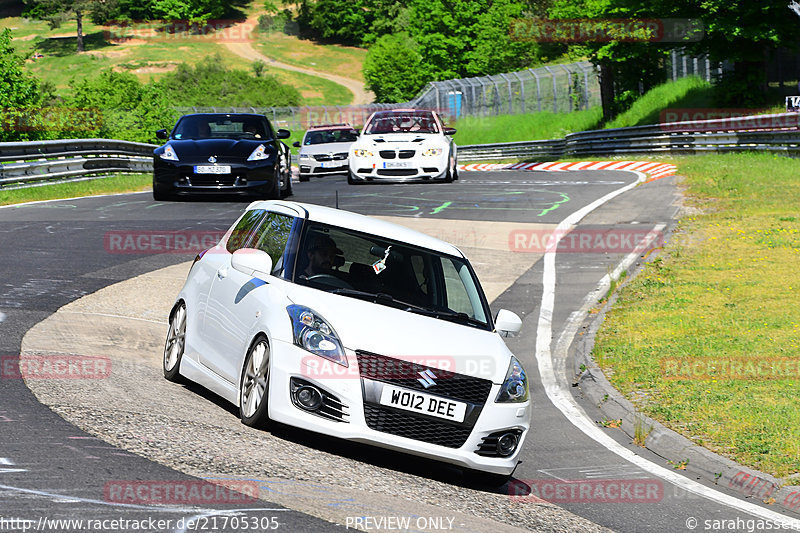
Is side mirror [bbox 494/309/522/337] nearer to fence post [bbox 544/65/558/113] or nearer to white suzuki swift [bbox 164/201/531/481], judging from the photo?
white suzuki swift [bbox 164/201/531/481]

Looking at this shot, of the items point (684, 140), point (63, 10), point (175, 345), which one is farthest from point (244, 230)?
point (63, 10)

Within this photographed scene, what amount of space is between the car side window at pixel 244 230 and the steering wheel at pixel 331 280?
1.13 m

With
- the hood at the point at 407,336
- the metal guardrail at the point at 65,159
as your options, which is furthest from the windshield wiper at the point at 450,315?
the metal guardrail at the point at 65,159

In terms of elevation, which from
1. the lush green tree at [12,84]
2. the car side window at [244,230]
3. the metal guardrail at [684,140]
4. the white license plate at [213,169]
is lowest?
the metal guardrail at [684,140]

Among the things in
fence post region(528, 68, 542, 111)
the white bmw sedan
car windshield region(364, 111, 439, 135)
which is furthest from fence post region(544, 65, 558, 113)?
car windshield region(364, 111, 439, 135)

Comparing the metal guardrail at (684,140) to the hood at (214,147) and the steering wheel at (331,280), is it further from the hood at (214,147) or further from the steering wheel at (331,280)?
the steering wheel at (331,280)

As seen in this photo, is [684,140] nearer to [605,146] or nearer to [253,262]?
[605,146]

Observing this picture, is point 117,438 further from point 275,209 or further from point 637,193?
point 637,193

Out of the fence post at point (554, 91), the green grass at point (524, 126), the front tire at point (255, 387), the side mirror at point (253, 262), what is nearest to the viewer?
the front tire at point (255, 387)

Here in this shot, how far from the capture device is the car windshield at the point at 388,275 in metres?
7.67

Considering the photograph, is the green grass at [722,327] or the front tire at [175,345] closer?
the front tire at [175,345]

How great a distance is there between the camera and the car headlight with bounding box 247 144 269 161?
19.9 metres

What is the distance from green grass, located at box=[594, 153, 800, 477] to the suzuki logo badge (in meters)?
2.85

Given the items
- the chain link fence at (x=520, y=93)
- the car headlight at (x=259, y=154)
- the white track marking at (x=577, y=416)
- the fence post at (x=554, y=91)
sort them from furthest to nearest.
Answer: the fence post at (x=554, y=91) < the chain link fence at (x=520, y=93) < the car headlight at (x=259, y=154) < the white track marking at (x=577, y=416)
